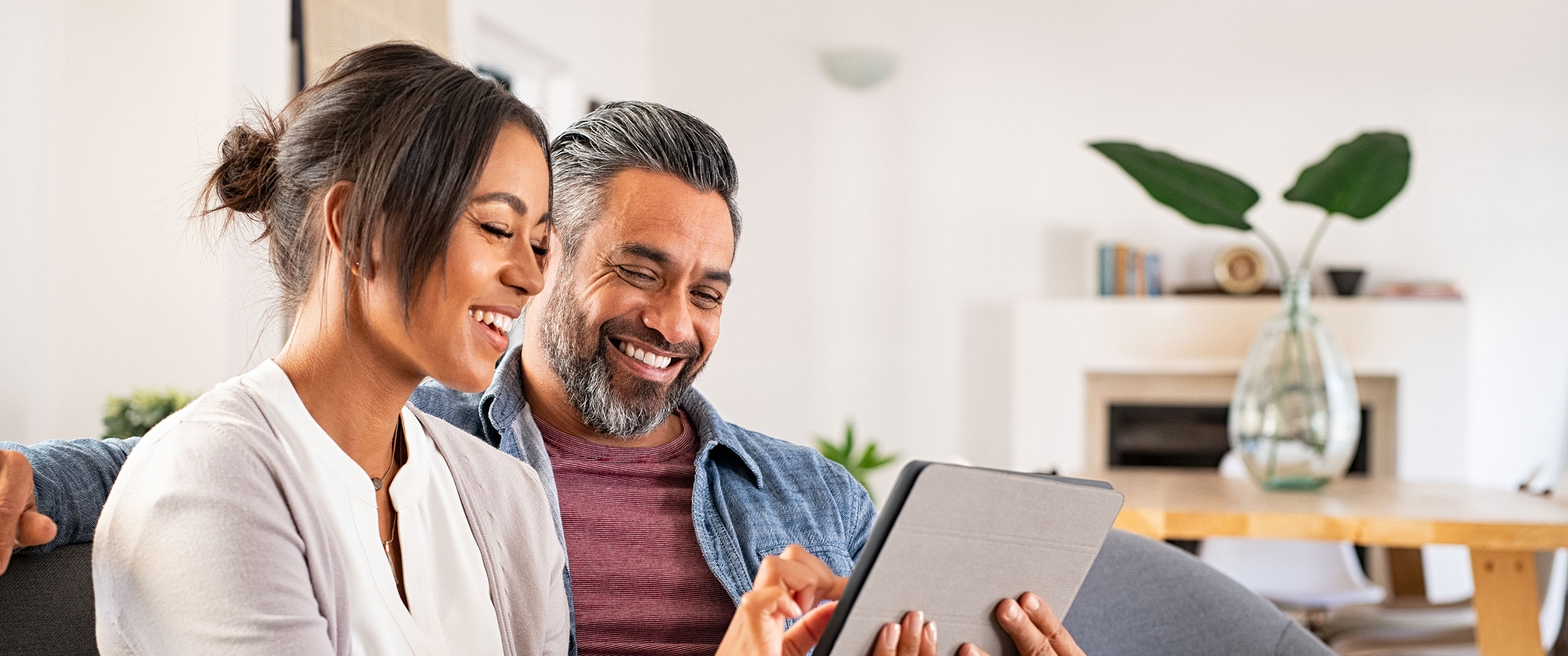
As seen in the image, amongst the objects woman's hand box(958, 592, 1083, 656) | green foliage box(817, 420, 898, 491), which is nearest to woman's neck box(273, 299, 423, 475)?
woman's hand box(958, 592, 1083, 656)

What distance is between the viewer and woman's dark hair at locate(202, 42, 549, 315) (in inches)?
35.6

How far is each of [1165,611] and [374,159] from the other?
0.99 metres

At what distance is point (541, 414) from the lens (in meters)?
1.51

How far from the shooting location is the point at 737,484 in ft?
4.94

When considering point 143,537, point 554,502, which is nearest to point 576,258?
point 554,502

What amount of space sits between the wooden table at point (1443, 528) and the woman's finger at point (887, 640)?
4.38ft

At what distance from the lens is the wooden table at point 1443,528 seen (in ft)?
6.88

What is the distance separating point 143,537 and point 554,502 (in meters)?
0.58

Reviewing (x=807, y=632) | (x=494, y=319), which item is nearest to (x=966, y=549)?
(x=807, y=632)

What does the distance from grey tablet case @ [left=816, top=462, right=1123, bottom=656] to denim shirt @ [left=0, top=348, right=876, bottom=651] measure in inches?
16.1

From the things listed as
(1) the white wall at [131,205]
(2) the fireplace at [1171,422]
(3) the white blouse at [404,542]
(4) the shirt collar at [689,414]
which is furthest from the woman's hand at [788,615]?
(2) the fireplace at [1171,422]

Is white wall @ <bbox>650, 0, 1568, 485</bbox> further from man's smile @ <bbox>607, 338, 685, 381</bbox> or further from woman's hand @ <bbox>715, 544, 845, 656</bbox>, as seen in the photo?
woman's hand @ <bbox>715, 544, 845, 656</bbox>

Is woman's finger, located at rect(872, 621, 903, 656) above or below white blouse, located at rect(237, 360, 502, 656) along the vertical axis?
below

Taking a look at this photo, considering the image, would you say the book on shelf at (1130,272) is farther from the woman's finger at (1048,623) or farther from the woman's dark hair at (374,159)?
the woman's dark hair at (374,159)
